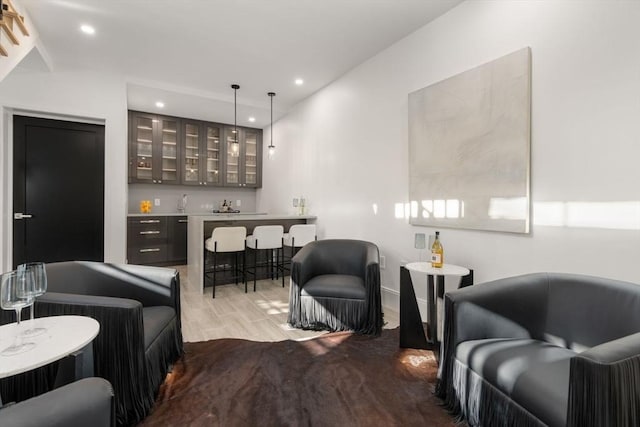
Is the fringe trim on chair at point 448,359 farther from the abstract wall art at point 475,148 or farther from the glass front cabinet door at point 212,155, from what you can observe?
the glass front cabinet door at point 212,155

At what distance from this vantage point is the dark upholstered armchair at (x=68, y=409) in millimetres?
832

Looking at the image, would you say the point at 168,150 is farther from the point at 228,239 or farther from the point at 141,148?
the point at 228,239

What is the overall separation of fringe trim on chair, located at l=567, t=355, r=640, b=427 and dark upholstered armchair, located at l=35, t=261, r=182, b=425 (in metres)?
1.85

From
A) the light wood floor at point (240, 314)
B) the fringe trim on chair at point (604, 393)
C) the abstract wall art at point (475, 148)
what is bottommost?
the light wood floor at point (240, 314)

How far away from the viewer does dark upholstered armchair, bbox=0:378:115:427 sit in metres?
0.83


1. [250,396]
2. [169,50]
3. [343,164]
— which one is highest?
[169,50]

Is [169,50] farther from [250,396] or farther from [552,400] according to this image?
[552,400]

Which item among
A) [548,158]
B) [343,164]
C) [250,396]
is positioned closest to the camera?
[250,396]

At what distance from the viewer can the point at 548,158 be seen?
2168 millimetres

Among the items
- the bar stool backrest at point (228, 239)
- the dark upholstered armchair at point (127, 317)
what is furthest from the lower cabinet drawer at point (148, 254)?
the dark upholstered armchair at point (127, 317)

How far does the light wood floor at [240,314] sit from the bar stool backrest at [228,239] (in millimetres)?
597

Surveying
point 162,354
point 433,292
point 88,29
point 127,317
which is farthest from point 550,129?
point 88,29

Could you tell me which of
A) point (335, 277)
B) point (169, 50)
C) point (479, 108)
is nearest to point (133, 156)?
point (169, 50)

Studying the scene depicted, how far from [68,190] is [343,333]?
4.21 metres
